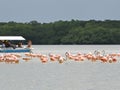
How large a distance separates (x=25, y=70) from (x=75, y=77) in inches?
205

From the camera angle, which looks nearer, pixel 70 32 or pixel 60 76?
pixel 60 76

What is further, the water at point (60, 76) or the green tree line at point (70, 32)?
the green tree line at point (70, 32)

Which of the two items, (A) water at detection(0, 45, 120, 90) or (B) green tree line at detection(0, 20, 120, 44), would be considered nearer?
(A) water at detection(0, 45, 120, 90)

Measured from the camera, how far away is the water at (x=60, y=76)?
26953 millimetres

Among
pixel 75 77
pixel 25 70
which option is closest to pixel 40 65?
pixel 25 70

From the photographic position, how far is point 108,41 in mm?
103938

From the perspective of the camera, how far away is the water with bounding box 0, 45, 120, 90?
88.4 feet

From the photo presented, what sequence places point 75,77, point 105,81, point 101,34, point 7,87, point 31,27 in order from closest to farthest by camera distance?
point 7,87 < point 105,81 < point 75,77 < point 101,34 < point 31,27

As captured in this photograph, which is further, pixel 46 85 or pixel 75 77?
pixel 75 77

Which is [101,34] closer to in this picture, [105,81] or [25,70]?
[25,70]

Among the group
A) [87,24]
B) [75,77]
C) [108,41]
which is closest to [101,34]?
[108,41]

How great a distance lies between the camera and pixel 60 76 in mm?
31922

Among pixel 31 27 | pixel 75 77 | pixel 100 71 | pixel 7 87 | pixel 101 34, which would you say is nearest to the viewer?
pixel 7 87

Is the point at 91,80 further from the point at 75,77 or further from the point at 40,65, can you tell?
the point at 40,65
